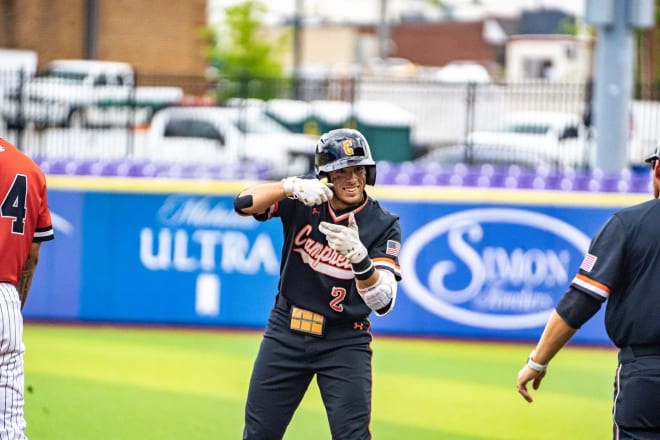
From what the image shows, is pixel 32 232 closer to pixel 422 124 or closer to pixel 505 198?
pixel 505 198

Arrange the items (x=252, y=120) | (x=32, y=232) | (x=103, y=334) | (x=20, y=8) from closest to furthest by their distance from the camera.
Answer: (x=32, y=232) → (x=103, y=334) → (x=252, y=120) → (x=20, y=8)

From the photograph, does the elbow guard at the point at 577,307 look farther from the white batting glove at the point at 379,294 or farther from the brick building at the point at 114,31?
the brick building at the point at 114,31

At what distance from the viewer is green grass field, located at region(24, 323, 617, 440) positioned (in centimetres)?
874

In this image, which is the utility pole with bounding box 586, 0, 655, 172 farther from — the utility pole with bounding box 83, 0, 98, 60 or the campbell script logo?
the utility pole with bounding box 83, 0, 98, 60

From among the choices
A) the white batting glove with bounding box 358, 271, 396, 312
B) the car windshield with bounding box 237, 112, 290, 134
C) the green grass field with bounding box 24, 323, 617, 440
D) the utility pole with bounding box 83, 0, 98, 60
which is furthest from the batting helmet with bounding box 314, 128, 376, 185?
the utility pole with bounding box 83, 0, 98, 60

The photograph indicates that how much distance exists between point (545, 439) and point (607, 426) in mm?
742

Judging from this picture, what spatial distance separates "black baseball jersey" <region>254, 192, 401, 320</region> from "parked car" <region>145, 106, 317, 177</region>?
15896mm

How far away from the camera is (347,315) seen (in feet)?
20.0

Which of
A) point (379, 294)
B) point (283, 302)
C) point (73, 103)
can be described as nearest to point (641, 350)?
point (379, 294)

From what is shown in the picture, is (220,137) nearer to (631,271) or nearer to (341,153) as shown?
(341,153)

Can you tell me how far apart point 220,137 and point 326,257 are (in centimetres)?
1757

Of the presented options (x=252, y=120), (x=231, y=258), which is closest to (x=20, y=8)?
(x=252, y=120)

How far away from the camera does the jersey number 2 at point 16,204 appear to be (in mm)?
5719

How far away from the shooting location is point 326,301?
611 cm
